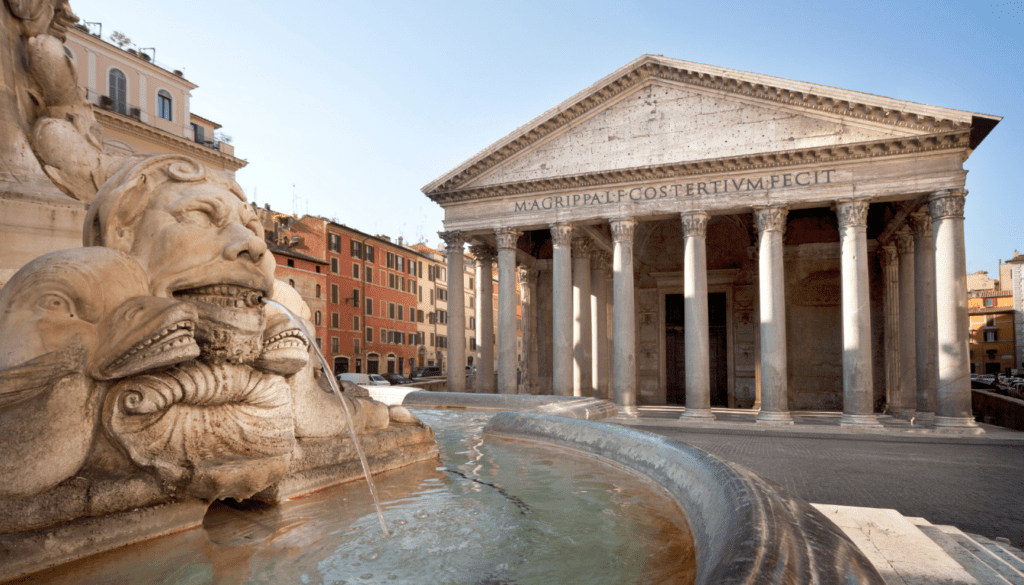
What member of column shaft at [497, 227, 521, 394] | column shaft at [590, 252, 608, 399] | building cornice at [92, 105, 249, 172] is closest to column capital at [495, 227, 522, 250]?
column shaft at [497, 227, 521, 394]

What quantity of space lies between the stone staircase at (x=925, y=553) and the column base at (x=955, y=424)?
14.2 m

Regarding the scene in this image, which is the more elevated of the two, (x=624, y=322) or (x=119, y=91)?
(x=119, y=91)

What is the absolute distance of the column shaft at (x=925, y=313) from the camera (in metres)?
16.3

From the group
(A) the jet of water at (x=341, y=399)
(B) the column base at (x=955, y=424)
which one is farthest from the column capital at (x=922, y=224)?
(A) the jet of water at (x=341, y=399)

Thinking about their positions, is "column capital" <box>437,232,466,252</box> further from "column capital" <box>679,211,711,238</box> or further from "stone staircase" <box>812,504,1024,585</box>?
"stone staircase" <box>812,504,1024,585</box>

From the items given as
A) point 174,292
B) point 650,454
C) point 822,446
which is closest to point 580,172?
point 822,446

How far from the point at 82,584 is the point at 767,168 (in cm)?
1753

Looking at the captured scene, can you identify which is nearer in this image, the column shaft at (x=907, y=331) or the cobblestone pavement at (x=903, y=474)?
the cobblestone pavement at (x=903, y=474)

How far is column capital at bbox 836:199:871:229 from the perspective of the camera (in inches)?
625

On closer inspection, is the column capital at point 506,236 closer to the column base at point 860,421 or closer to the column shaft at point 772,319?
the column shaft at point 772,319

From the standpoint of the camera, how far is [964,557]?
2666 mm

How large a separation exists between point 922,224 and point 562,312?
10.4 m

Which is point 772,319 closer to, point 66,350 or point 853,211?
point 853,211

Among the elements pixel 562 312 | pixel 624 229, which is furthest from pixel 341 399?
pixel 562 312
